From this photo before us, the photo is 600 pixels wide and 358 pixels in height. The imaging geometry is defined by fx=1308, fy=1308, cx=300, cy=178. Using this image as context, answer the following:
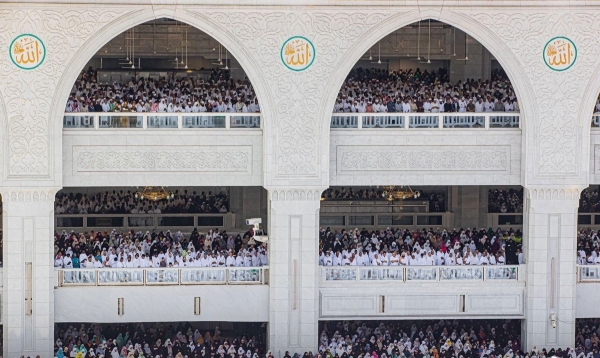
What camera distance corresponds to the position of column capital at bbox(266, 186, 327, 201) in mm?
37094

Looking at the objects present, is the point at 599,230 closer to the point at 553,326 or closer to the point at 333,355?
the point at 553,326

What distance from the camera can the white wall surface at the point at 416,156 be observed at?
37406mm

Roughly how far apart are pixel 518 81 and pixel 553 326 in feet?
23.5

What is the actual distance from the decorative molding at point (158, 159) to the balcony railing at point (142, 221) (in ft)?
24.4

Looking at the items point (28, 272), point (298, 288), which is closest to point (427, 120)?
point (298, 288)

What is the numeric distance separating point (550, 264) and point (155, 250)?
1178 centimetres

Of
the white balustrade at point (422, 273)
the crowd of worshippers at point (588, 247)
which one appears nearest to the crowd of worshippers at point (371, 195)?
the crowd of worshippers at point (588, 247)

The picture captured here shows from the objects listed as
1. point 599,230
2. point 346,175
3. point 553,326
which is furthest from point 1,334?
point 599,230

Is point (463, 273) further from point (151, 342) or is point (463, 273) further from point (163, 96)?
point (163, 96)

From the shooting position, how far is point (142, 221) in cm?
4453

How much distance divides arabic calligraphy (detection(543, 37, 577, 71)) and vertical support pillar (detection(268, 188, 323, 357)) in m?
7.48

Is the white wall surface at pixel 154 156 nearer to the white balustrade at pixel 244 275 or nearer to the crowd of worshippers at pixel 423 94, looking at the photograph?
the white balustrade at pixel 244 275

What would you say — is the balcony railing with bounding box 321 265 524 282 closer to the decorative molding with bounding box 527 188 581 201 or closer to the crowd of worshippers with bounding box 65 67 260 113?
the decorative molding with bounding box 527 188 581 201

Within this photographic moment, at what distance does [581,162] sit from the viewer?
37438 mm
